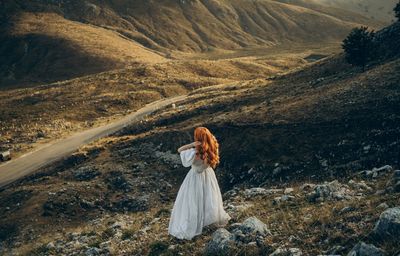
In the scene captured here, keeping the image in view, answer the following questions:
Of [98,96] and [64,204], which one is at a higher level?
[64,204]

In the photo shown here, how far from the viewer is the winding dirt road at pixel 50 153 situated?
4297cm

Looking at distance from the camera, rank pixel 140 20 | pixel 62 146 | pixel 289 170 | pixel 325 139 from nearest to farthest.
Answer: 1. pixel 289 170
2. pixel 325 139
3. pixel 62 146
4. pixel 140 20

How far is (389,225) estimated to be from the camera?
10.4 metres

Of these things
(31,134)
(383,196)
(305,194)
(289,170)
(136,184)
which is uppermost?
(383,196)

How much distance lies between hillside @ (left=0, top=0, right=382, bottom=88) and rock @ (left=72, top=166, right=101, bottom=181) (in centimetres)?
8085

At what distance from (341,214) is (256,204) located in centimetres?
459

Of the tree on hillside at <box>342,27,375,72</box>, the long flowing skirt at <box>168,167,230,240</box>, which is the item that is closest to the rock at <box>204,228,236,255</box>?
the long flowing skirt at <box>168,167,230,240</box>

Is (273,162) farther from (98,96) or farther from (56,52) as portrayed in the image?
(56,52)

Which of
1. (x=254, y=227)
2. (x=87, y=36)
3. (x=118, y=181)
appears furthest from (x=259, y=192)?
(x=87, y=36)

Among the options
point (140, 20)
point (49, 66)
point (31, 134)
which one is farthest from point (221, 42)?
point (31, 134)

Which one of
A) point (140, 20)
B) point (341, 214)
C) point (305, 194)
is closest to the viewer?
point (341, 214)

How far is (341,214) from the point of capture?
12.9 m

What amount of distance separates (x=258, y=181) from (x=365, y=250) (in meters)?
15.6

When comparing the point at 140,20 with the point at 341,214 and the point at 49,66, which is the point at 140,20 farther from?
the point at 341,214
